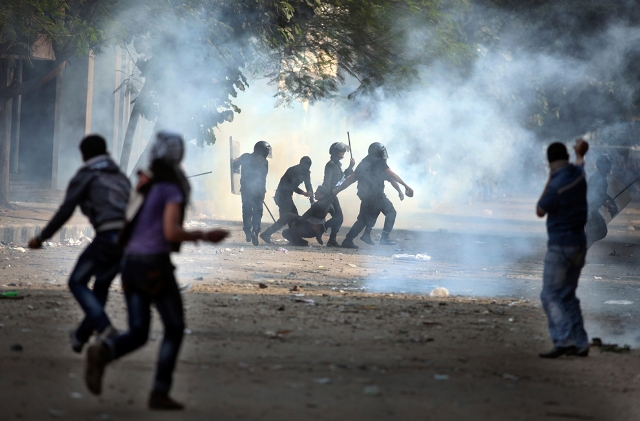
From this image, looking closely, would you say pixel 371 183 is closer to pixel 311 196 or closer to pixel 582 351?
pixel 311 196

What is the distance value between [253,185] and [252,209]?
38 cm

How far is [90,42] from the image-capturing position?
39.7 feet

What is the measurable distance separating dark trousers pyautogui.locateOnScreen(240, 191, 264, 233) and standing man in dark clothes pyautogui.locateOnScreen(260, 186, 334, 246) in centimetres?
19

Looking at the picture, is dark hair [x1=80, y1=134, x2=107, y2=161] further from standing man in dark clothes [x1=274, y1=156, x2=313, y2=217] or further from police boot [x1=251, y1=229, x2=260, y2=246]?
standing man in dark clothes [x1=274, y1=156, x2=313, y2=217]

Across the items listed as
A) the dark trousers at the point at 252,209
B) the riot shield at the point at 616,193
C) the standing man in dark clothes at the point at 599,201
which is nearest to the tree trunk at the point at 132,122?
the dark trousers at the point at 252,209

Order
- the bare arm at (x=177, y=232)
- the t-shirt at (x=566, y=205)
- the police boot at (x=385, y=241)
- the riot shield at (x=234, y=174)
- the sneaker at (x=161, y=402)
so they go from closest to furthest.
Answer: the bare arm at (x=177, y=232)
the sneaker at (x=161, y=402)
the t-shirt at (x=566, y=205)
the police boot at (x=385, y=241)
the riot shield at (x=234, y=174)

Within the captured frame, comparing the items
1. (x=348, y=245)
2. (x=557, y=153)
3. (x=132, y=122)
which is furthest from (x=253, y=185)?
(x=557, y=153)

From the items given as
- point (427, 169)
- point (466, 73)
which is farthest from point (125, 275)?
point (427, 169)

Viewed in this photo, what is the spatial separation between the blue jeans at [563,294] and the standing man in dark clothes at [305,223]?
7740mm

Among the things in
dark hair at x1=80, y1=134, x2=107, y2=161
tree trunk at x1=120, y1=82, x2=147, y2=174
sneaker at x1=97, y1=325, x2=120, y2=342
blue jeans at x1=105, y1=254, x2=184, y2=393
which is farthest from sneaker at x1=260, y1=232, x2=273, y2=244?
Answer: blue jeans at x1=105, y1=254, x2=184, y2=393

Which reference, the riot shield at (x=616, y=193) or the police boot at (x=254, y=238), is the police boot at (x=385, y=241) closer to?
the police boot at (x=254, y=238)

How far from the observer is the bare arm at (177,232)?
3.78 m

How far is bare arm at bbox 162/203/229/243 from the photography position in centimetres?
378

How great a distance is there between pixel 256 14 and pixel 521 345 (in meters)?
8.47
